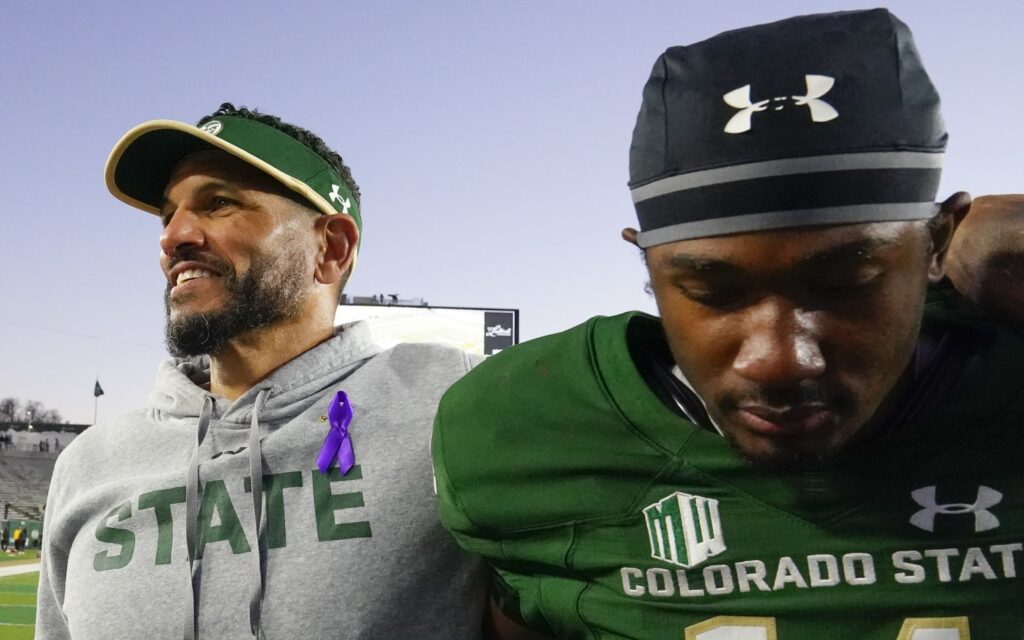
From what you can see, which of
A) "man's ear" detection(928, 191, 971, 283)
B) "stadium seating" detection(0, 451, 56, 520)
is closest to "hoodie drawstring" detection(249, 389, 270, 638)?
"man's ear" detection(928, 191, 971, 283)

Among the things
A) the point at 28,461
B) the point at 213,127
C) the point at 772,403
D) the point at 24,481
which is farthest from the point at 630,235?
the point at 28,461

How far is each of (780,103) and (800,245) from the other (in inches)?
7.0

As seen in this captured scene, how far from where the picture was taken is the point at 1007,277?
134cm

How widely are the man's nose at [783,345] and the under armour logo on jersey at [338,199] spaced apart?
1481 mm

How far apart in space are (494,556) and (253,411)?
751 mm

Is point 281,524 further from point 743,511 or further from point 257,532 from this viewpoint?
point 743,511

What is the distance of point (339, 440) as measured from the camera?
75.8 inches

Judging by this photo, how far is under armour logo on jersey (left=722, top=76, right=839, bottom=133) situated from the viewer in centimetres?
110

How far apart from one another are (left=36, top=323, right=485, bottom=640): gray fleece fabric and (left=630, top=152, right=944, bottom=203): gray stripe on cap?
95cm

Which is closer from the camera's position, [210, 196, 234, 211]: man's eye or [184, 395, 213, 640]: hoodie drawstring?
[184, 395, 213, 640]: hoodie drawstring

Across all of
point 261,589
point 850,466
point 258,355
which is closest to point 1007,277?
point 850,466

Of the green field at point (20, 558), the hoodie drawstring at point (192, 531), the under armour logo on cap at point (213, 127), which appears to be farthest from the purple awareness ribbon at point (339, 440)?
the green field at point (20, 558)

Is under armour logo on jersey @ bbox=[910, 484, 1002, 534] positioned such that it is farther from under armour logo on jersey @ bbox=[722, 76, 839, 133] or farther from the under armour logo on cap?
the under armour logo on cap

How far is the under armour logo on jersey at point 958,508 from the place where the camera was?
125cm
